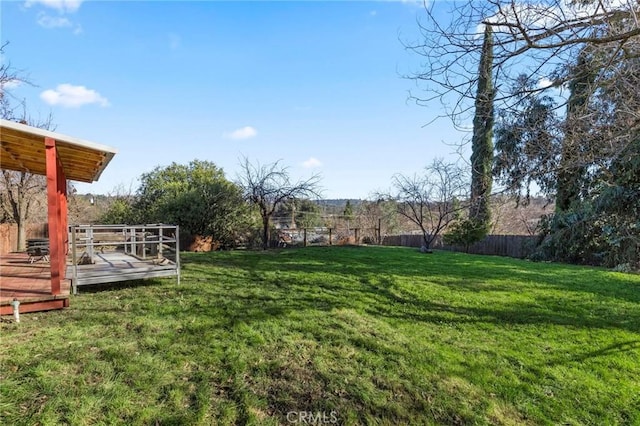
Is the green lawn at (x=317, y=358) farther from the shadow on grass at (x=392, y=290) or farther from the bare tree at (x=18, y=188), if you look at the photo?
the bare tree at (x=18, y=188)

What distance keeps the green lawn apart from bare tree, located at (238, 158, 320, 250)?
735 cm

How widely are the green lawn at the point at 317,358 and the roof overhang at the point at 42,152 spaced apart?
→ 2.19 metres

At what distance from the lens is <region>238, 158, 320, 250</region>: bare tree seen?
13.2 meters

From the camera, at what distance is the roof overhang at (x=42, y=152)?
4418 mm

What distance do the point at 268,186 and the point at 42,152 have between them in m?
7.77

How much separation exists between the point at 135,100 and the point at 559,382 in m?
10.7

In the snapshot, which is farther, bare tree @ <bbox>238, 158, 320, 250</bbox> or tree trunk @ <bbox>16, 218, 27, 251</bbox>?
bare tree @ <bbox>238, 158, 320, 250</bbox>

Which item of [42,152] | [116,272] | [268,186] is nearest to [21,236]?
[42,152]

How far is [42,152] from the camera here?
19.6ft

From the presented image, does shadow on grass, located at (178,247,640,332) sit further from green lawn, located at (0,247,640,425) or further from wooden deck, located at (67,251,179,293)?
wooden deck, located at (67,251,179,293)

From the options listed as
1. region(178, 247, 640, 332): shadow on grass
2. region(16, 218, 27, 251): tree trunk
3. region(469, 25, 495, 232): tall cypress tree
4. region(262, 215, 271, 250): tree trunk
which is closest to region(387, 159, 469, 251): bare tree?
region(178, 247, 640, 332): shadow on grass

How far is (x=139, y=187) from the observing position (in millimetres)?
14641

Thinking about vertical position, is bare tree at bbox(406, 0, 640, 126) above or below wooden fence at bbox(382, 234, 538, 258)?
above

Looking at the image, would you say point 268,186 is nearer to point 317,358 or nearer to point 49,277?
point 49,277
